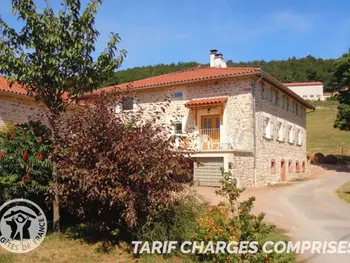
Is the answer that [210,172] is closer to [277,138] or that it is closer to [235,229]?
[277,138]

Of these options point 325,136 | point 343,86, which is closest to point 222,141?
point 343,86

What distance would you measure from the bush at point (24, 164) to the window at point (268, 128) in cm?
1480

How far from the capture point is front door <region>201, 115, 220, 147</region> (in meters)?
19.4

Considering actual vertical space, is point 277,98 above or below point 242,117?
above

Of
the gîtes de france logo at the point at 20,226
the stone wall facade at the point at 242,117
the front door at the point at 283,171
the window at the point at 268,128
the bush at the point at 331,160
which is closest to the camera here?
the gîtes de france logo at the point at 20,226

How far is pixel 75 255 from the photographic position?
5961 mm

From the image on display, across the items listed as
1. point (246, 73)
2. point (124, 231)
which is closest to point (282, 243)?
point (124, 231)

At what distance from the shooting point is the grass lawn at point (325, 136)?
128ft

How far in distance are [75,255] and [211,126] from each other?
14637 millimetres

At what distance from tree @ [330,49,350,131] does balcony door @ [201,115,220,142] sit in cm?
1067

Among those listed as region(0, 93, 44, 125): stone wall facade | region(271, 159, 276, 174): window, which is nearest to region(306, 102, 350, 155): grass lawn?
region(271, 159, 276, 174): window

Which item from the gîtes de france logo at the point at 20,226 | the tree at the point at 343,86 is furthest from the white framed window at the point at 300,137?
the gîtes de france logo at the point at 20,226

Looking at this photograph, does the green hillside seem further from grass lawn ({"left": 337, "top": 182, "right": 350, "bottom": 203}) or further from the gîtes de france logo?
the gîtes de france logo

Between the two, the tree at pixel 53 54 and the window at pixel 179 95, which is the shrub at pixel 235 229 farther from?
the window at pixel 179 95
